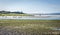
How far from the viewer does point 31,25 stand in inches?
109

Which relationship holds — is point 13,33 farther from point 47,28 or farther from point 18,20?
point 47,28

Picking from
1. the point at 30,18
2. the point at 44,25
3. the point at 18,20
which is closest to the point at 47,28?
the point at 44,25

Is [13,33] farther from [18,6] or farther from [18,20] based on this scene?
[18,6]

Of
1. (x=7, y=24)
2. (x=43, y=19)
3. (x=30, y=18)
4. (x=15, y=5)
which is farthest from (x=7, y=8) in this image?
(x=43, y=19)

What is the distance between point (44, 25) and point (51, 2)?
0.55m

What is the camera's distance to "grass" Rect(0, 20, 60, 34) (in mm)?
2754

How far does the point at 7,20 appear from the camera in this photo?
2859 mm

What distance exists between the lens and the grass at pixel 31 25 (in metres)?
2.75

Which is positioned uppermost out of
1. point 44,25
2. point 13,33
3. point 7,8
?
point 7,8

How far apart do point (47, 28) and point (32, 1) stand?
707mm

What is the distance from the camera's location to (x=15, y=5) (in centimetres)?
286

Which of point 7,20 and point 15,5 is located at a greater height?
point 15,5

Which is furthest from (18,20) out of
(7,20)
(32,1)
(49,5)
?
(49,5)

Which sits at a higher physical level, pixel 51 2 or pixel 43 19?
pixel 51 2
